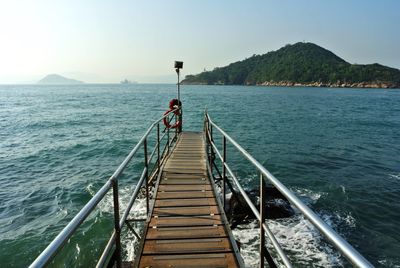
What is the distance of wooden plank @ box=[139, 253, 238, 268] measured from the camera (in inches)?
157

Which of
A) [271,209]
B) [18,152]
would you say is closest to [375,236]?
[271,209]

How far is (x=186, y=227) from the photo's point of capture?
507 centimetres

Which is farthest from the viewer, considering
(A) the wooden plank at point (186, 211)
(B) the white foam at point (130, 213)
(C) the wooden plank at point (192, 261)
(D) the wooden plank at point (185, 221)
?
(B) the white foam at point (130, 213)

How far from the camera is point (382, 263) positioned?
8.27m

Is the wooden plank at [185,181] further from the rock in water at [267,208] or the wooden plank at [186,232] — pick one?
the wooden plank at [186,232]

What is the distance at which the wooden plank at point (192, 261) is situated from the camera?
3980 mm

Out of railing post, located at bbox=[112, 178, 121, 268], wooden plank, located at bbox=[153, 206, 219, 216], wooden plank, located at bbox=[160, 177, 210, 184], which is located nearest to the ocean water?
wooden plank, located at bbox=[160, 177, 210, 184]

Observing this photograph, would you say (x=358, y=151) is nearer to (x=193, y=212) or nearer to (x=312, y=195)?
(x=312, y=195)

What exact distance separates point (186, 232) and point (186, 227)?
7.3 inches

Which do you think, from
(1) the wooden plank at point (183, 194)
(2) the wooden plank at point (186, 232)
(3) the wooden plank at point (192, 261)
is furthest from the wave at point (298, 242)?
(3) the wooden plank at point (192, 261)

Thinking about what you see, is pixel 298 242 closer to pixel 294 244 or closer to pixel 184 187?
pixel 294 244

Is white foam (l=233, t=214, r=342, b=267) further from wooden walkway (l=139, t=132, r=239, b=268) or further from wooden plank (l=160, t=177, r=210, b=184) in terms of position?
wooden walkway (l=139, t=132, r=239, b=268)

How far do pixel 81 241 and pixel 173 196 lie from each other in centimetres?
427

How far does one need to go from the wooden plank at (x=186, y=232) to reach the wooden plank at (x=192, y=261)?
539 mm
